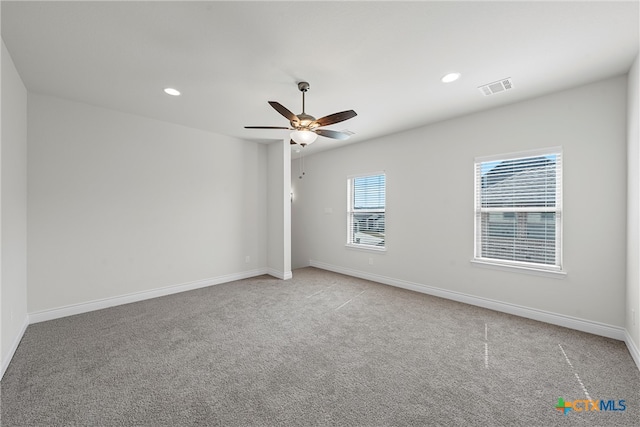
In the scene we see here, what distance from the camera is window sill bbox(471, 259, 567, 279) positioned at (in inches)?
122

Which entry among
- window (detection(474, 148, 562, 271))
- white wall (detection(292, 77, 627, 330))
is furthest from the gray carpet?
window (detection(474, 148, 562, 271))

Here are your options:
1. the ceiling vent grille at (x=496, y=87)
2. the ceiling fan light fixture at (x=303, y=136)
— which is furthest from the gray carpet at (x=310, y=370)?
the ceiling vent grille at (x=496, y=87)

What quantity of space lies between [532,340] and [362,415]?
2174 mm

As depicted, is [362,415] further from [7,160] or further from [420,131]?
[420,131]

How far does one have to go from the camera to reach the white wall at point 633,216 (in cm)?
236

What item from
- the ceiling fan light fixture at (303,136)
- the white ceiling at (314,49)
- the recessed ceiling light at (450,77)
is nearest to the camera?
the white ceiling at (314,49)

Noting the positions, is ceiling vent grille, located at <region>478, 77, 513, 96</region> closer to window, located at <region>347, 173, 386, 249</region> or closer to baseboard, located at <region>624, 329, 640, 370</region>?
window, located at <region>347, 173, 386, 249</region>

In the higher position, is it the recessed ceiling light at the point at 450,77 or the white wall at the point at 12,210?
the recessed ceiling light at the point at 450,77

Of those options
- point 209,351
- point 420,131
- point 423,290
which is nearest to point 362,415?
point 209,351

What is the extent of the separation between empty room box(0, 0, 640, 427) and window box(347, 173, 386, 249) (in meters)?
0.10

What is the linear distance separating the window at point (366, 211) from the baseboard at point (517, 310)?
2.37 ft

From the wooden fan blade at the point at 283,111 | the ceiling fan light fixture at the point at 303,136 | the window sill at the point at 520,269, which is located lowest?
the window sill at the point at 520,269

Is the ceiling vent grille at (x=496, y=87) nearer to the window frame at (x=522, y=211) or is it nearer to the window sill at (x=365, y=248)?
the window frame at (x=522, y=211)

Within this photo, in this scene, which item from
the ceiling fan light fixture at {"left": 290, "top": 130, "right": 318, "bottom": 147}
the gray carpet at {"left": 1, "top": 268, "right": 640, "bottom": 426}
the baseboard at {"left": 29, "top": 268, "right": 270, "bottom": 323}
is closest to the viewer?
the gray carpet at {"left": 1, "top": 268, "right": 640, "bottom": 426}
